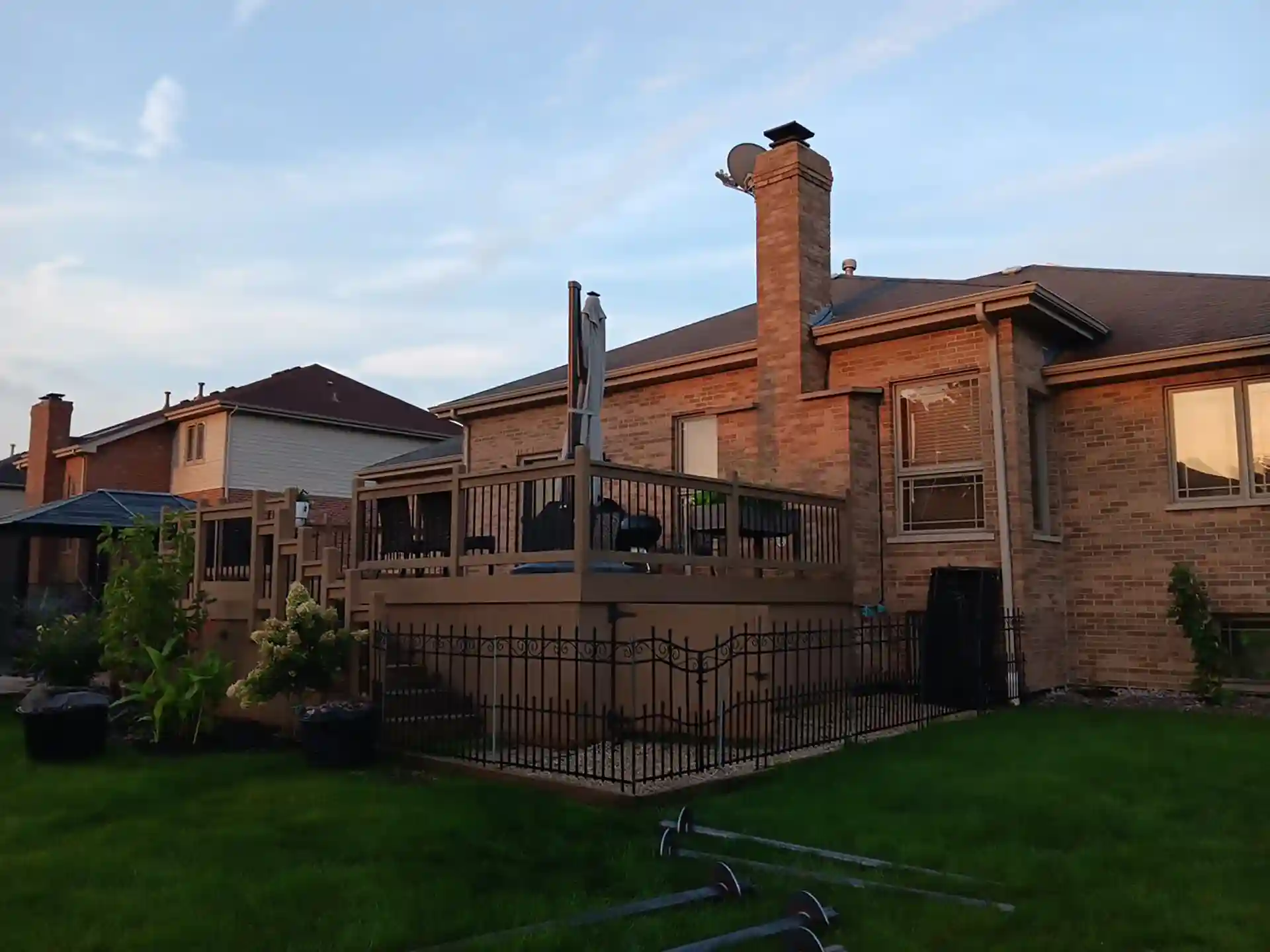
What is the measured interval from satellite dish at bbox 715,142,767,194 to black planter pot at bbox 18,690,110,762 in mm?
11044

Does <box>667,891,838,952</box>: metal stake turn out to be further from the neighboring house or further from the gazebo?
the neighboring house

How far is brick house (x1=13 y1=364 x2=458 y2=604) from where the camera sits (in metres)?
28.7

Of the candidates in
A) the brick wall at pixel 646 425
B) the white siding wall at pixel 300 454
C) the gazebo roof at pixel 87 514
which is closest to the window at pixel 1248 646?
the brick wall at pixel 646 425

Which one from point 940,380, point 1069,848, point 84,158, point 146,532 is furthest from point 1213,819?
point 84,158

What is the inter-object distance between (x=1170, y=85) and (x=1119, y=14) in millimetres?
1027

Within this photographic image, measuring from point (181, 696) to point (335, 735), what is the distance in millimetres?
2131

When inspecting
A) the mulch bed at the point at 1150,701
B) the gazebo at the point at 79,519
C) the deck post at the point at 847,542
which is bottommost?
the mulch bed at the point at 1150,701

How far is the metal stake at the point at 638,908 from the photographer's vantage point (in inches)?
163

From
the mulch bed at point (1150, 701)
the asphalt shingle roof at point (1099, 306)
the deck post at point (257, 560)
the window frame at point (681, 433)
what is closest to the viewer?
the mulch bed at point (1150, 701)

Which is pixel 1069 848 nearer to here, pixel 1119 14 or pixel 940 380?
pixel 940 380

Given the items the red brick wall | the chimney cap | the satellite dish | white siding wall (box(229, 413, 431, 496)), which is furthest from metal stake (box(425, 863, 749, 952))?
the red brick wall

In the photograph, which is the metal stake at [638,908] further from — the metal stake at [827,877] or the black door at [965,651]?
the black door at [965,651]

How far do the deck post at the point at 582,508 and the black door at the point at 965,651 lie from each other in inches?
172

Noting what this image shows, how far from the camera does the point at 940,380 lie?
41.0 ft
